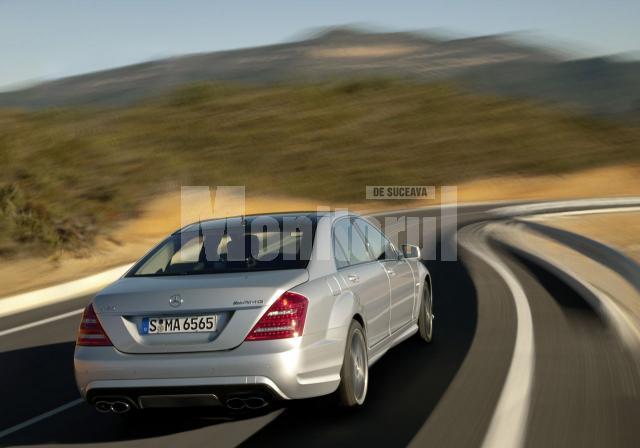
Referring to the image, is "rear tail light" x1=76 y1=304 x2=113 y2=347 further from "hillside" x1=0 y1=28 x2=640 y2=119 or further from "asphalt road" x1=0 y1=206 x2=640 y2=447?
"hillside" x1=0 y1=28 x2=640 y2=119

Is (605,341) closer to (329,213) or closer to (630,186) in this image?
(329,213)

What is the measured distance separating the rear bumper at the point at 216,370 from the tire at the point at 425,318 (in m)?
3.15

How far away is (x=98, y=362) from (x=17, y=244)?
60.4ft

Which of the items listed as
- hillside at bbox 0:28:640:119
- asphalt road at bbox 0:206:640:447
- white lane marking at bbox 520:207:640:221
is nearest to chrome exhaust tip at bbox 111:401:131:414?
asphalt road at bbox 0:206:640:447

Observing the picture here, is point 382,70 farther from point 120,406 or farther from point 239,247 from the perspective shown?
point 120,406

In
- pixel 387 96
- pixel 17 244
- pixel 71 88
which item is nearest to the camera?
pixel 17 244

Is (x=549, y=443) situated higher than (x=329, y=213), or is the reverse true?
(x=329, y=213)

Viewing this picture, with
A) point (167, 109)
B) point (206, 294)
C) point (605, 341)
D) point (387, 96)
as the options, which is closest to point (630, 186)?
point (387, 96)

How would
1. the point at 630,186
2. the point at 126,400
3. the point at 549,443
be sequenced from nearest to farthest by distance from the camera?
the point at 549,443
the point at 126,400
the point at 630,186

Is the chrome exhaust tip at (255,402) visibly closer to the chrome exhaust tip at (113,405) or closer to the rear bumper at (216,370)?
the rear bumper at (216,370)

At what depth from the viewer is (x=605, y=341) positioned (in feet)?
29.6

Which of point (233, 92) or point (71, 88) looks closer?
point (233, 92)

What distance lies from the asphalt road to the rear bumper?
15.7 inches

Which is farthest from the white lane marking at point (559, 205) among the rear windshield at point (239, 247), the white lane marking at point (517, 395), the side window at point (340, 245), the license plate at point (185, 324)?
the license plate at point (185, 324)
